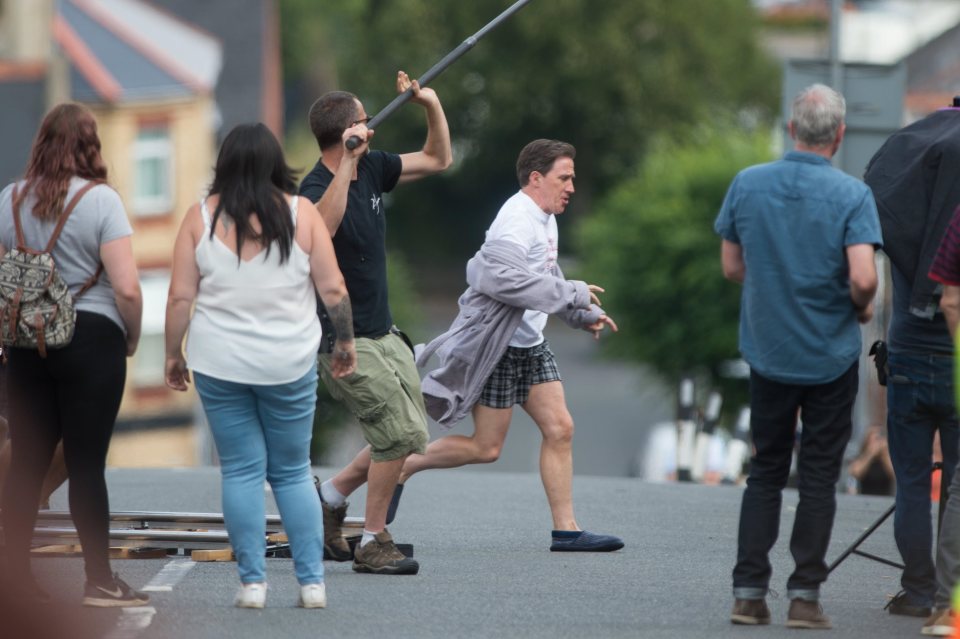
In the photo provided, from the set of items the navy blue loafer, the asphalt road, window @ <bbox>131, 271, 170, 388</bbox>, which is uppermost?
the navy blue loafer

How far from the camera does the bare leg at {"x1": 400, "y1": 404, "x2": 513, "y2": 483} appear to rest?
8.84 m

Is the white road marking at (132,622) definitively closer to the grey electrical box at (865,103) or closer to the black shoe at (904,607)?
the black shoe at (904,607)

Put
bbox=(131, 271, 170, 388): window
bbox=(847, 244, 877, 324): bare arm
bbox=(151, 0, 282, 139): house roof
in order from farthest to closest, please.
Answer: bbox=(151, 0, 282, 139): house roof, bbox=(131, 271, 170, 388): window, bbox=(847, 244, 877, 324): bare arm

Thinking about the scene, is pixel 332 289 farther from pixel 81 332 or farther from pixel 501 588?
pixel 501 588

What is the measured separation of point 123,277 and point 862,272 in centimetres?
260

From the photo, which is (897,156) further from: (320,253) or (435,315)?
(435,315)

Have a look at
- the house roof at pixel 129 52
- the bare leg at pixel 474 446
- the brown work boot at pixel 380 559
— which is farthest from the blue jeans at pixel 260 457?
the house roof at pixel 129 52

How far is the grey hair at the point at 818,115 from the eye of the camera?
6762 mm

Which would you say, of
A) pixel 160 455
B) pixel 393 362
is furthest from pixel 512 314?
pixel 160 455

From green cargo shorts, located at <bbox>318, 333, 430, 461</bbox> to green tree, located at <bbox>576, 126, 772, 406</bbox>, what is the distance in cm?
3295

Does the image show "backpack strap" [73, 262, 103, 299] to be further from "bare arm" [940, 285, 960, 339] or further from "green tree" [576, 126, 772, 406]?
"green tree" [576, 126, 772, 406]

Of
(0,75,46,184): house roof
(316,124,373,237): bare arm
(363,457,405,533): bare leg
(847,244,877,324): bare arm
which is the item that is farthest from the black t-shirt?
(0,75,46,184): house roof

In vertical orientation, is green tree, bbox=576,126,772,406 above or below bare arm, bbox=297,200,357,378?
below

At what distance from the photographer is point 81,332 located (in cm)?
682
